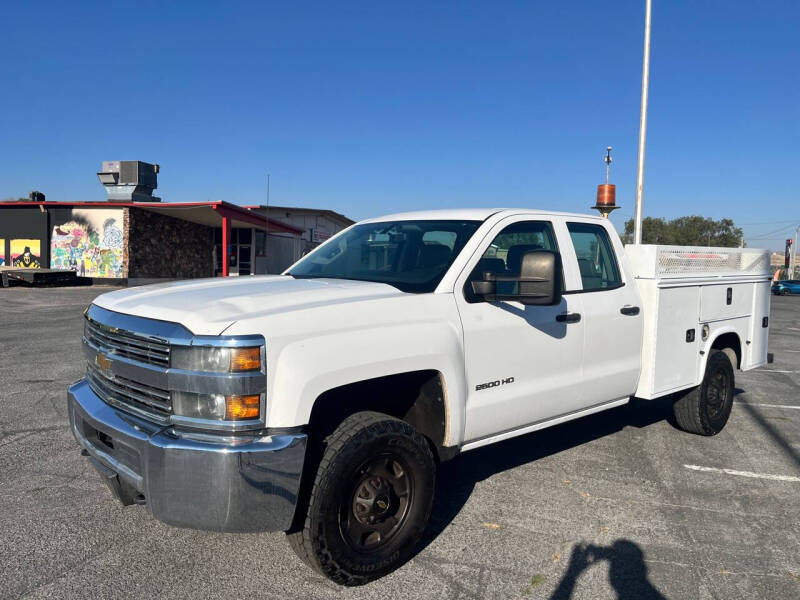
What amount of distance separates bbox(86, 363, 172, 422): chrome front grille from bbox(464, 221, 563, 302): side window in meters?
1.83

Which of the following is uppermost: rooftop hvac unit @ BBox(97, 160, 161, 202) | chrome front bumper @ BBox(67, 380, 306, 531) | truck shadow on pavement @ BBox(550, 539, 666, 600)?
rooftop hvac unit @ BBox(97, 160, 161, 202)

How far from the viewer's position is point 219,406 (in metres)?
2.66

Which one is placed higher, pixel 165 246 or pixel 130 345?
pixel 165 246

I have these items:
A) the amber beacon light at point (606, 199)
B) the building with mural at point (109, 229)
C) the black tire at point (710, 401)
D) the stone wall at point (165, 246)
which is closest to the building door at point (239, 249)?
the stone wall at point (165, 246)

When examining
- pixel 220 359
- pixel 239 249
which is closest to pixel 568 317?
pixel 220 359

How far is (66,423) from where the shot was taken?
5629 mm

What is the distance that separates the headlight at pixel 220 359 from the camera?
2.63m

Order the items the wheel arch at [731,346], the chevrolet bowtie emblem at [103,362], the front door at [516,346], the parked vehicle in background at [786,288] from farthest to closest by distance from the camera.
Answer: the parked vehicle in background at [786,288]
the wheel arch at [731,346]
the front door at [516,346]
the chevrolet bowtie emblem at [103,362]

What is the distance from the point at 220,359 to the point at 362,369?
68cm

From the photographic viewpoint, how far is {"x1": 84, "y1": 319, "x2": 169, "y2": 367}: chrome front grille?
9.11 feet

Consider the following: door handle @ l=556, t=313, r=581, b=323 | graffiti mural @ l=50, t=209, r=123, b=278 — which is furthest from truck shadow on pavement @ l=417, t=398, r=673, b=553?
graffiti mural @ l=50, t=209, r=123, b=278

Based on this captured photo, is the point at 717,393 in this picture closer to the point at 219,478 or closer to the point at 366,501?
the point at 366,501

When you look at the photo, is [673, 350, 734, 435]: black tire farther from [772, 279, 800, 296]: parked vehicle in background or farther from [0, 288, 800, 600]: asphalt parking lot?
[772, 279, 800, 296]: parked vehicle in background

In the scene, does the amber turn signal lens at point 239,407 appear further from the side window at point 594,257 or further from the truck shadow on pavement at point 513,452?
the side window at point 594,257
